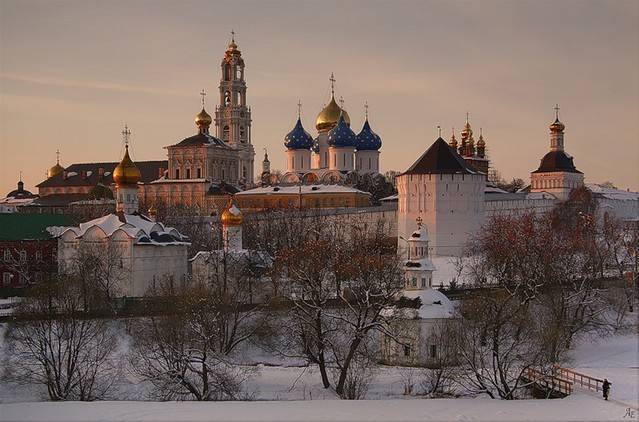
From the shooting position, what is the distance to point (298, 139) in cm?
6175

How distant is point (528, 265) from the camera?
27.3 meters

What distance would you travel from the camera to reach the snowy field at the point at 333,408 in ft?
53.1

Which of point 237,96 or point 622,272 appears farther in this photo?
point 237,96

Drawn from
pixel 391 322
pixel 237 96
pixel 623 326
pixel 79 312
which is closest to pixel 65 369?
pixel 79 312

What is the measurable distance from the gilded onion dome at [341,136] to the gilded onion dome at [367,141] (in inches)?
37.4

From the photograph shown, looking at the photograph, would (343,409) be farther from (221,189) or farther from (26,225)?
(221,189)

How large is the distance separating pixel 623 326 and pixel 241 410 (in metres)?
13.9

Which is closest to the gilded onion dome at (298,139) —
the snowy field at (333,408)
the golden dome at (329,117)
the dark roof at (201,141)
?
the golden dome at (329,117)

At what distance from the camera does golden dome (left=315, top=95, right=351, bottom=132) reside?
62.7 meters

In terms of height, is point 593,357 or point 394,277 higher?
point 394,277

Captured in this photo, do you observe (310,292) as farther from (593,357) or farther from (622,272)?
(622,272)

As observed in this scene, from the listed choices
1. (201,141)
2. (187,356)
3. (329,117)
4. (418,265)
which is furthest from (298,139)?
(187,356)

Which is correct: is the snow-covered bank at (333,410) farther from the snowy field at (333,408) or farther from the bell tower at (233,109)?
the bell tower at (233,109)

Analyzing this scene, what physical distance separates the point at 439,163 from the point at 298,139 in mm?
23537
